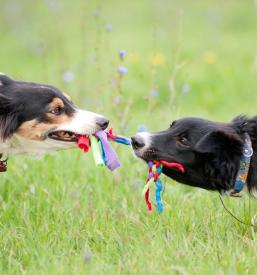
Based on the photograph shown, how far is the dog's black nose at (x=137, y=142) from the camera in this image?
4.34 metres

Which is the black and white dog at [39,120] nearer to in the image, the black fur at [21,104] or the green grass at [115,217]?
the black fur at [21,104]

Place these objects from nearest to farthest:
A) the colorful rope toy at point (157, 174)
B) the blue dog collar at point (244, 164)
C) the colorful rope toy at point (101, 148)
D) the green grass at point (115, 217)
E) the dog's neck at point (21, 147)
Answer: the green grass at point (115, 217)
the blue dog collar at point (244, 164)
the colorful rope toy at point (157, 174)
the colorful rope toy at point (101, 148)
the dog's neck at point (21, 147)

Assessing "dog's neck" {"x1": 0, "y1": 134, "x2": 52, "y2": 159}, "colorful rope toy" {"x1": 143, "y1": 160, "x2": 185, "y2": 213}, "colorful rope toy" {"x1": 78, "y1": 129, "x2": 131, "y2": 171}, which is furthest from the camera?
"dog's neck" {"x1": 0, "y1": 134, "x2": 52, "y2": 159}

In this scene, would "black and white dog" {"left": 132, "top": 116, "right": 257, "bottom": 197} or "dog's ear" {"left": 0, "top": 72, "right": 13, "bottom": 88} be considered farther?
"dog's ear" {"left": 0, "top": 72, "right": 13, "bottom": 88}

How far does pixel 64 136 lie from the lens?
180 inches

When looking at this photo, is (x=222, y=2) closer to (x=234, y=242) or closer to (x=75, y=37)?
(x=75, y=37)

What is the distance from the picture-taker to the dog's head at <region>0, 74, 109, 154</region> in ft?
14.6

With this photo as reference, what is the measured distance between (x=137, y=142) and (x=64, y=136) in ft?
1.94

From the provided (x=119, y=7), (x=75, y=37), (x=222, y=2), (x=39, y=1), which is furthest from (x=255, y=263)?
(x=39, y=1)

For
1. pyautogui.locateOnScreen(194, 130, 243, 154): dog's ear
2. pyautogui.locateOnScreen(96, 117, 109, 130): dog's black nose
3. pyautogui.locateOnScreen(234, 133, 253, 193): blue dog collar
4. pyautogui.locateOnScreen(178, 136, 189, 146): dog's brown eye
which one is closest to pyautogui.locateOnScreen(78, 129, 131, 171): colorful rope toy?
pyautogui.locateOnScreen(96, 117, 109, 130): dog's black nose

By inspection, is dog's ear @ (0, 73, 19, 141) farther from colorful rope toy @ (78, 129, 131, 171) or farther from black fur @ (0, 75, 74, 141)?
colorful rope toy @ (78, 129, 131, 171)

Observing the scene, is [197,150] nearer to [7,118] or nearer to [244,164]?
[244,164]

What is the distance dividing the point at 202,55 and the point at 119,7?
9.60 meters

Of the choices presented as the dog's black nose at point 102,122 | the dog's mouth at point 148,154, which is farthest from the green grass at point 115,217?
the dog's black nose at point 102,122
